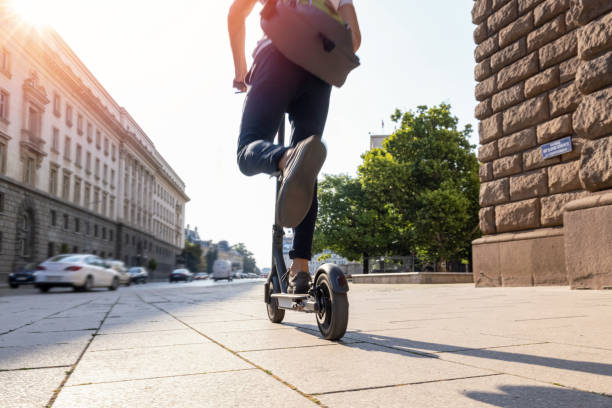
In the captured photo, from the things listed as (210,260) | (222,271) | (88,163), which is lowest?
(222,271)

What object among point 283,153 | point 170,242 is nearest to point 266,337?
point 283,153

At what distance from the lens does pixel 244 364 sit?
74.3 inches

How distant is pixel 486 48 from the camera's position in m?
8.55

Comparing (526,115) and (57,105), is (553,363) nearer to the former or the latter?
(526,115)

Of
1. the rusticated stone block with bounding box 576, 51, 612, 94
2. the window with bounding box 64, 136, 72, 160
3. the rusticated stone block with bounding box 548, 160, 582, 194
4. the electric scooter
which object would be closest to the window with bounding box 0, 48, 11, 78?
the window with bounding box 64, 136, 72, 160

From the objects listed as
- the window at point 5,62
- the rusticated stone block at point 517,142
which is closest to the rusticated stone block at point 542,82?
the rusticated stone block at point 517,142

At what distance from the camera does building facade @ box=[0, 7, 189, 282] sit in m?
30.2

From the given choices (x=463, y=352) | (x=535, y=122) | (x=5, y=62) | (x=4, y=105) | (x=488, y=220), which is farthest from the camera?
(x=4, y=105)

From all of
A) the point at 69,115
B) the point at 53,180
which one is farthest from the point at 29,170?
the point at 69,115

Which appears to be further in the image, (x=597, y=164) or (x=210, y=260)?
(x=210, y=260)

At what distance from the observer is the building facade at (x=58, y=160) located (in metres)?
30.2

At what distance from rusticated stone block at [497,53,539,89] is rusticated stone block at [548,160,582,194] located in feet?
5.12

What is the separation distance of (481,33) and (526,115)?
6.58 feet

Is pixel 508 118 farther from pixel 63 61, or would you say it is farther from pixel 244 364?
pixel 63 61
